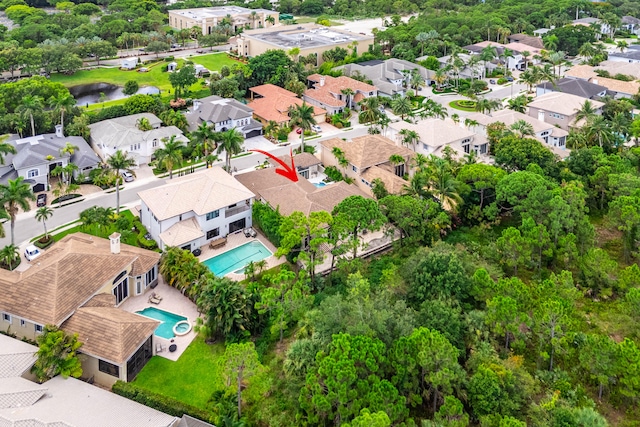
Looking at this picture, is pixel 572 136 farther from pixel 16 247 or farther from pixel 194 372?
pixel 16 247

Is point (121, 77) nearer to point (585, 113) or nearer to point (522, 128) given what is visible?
point (522, 128)

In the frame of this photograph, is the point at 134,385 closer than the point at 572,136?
Yes

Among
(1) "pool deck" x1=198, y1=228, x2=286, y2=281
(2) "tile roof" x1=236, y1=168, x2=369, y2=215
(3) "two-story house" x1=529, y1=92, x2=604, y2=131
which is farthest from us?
(3) "two-story house" x1=529, y1=92, x2=604, y2=131

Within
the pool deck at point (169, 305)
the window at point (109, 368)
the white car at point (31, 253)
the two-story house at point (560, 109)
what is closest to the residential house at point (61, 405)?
the window at point (109, 368)

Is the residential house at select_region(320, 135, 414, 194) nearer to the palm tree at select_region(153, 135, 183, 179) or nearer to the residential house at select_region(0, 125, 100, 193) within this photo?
the palm tree at select_region(153, 135, 183, 179)

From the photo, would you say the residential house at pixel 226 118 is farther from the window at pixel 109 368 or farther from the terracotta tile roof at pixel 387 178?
the window at pixel 109 368

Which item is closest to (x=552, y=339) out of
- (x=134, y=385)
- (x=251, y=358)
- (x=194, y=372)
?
(x=251, y=358)

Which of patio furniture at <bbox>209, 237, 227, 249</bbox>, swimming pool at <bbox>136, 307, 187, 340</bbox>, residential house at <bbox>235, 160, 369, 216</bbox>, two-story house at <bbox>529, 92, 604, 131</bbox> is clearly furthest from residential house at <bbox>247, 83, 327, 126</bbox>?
swimming pool at <bbox>136, 307, 187, 340</bbox>

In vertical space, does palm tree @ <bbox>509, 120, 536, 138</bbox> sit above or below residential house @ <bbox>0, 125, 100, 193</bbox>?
above
